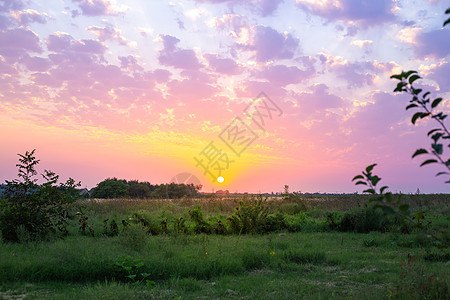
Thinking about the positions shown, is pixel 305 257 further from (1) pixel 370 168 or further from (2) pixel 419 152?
(2) pixel 419 152

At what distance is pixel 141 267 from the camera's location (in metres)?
6.85

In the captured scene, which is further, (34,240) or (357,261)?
(34,240)

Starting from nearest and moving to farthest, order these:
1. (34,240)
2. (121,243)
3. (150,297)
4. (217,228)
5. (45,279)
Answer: (150,297) → (45,279) → (121,243) → (34,240) → (217,228)

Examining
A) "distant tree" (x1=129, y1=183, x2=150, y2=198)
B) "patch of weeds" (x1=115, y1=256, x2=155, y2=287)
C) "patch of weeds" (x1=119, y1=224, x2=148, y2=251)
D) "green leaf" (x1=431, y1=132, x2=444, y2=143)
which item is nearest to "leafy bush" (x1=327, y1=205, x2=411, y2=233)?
"patch of weeds" (x1=119, y1=224, x2=148, y2=251)

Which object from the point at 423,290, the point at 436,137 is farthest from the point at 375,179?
the point at 423,290

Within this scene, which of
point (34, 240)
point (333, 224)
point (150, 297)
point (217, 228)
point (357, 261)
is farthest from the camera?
point (333, 224)

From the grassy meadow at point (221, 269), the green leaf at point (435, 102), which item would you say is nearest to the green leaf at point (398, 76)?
the green leaf at point (435, 102)

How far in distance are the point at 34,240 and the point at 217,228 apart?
539cm

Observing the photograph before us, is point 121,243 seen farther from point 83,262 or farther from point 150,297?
point 150,297

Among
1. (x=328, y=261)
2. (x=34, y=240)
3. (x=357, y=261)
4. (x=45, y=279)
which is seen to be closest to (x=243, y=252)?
(x=328, y=261)

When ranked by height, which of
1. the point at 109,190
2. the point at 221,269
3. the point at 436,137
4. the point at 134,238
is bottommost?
the point at 221,269

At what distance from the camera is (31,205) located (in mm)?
9672

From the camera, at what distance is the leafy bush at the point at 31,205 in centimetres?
927

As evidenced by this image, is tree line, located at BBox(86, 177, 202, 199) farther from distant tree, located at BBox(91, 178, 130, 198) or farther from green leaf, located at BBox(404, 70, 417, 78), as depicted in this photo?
green leaf, located at BBox(404, 70, 417, 78)
